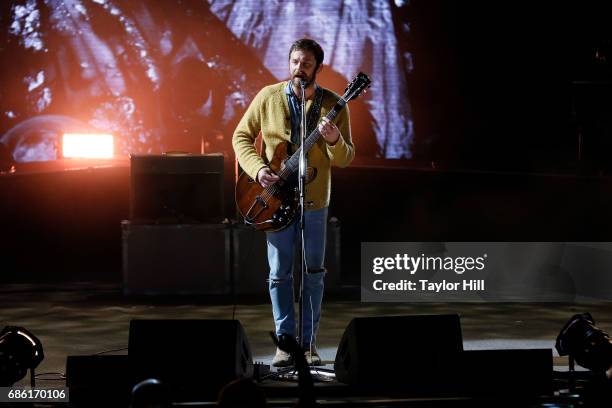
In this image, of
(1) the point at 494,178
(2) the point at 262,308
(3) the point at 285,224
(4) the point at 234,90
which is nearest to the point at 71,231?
(4) the point at 234,90

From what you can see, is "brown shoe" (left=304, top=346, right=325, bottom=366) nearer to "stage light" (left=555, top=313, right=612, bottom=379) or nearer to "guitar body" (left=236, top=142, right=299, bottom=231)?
"guitar body" (left=236, top=142, right=299, bottom=231)

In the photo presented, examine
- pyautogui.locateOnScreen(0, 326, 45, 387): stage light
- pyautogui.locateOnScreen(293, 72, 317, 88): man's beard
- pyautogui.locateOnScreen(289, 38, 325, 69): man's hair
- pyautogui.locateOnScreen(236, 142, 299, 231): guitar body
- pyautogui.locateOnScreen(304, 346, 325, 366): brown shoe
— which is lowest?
pyautogui.locateOnScreen(304, 346, 325, 366): brown shoe

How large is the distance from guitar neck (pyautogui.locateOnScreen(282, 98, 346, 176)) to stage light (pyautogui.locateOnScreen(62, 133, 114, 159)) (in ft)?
16.5

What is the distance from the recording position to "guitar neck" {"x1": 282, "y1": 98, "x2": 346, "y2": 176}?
3.94 m

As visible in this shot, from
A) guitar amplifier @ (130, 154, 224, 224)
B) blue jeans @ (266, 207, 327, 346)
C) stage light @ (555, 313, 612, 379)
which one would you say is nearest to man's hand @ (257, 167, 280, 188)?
blue jeans @ (266, 207, 327, 346)

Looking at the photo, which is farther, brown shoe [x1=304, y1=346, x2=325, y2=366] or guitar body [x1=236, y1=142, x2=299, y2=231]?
brown shoe [x1=304, y1=346, x2=325, y2=366]

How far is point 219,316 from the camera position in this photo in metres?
6.16

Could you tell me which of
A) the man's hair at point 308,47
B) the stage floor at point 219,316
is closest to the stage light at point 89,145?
the stage floor at point 219,316

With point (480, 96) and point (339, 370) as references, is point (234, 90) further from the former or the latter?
point (339, 370)

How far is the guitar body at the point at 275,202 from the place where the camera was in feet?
13.4

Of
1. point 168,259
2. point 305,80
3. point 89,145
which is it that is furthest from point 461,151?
point 305,80

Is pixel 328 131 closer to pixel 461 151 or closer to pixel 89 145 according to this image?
pixel 461 151

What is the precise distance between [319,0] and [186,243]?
3006 mm

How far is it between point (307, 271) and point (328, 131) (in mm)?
723
